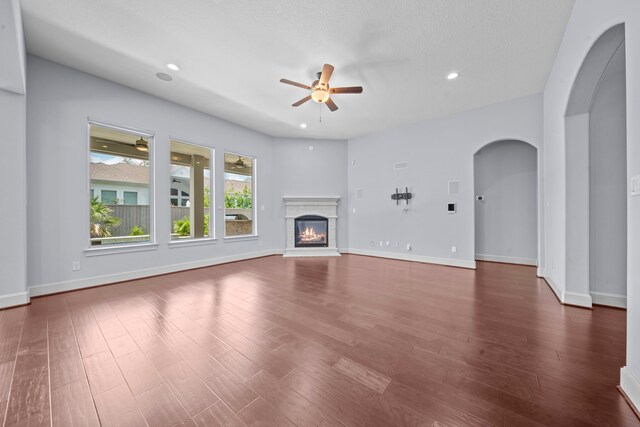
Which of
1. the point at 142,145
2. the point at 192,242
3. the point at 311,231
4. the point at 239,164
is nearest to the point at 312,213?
the point at 311,231

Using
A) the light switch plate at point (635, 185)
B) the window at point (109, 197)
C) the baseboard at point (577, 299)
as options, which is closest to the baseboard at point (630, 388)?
the light switch plate at point (635, 185)

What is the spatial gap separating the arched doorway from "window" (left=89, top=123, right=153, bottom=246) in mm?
6113

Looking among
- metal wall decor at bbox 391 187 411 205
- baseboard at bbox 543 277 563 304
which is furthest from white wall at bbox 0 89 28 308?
baseboard at bbox 543 277 563 304

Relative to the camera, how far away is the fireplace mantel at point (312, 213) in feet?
20.2

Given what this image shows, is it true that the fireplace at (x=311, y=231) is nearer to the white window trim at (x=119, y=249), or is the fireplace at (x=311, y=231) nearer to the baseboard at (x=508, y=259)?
the white window trim at (x=119, y=249)

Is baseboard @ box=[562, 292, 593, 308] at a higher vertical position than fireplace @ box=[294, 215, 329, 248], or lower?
lower

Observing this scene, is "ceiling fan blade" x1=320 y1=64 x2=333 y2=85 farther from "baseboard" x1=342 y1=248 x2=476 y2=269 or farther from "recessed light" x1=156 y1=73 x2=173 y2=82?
"baseboard" x1=342 y1=248 x2=476 y2=269

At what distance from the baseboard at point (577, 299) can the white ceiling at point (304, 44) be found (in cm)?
299

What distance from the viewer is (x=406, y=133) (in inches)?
217

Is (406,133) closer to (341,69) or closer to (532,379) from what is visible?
(341,69)

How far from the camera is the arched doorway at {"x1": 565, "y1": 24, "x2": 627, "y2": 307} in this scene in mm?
2568

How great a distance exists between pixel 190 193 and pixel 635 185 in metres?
6.99

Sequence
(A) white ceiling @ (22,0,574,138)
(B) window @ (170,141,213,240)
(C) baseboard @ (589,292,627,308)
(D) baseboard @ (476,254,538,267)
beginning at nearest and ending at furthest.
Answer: (A) white ceiling @ (22,0,574,138) < (C) baseboard @ (589,292,627,308) < (D) baseboard @ (476,254,538,267) < (B) window @ (170,141,213,240)

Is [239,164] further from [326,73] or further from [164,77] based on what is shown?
[326,73]
